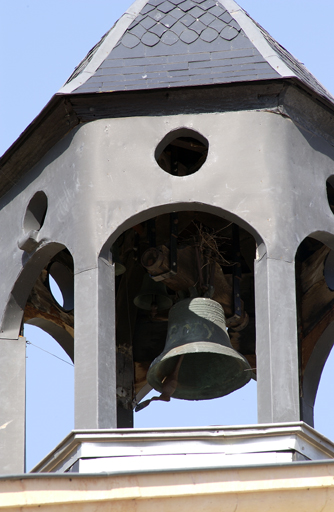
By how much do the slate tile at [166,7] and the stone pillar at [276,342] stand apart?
11.1 feet

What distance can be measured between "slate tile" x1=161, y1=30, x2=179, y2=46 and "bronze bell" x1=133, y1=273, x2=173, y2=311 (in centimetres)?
247

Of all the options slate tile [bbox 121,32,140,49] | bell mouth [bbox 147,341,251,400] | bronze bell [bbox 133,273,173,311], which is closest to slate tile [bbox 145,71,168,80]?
slate tile [bbox 121,32,140,49]

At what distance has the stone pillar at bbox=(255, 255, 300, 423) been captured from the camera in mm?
14250

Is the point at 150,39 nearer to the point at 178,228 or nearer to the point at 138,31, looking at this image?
the point at 138,31

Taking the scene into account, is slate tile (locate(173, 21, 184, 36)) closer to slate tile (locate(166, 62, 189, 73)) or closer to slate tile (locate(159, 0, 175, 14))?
slate tile (locate(159, 0, 175, 14))

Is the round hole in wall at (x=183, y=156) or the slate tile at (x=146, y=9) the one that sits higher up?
the slate tile at (x=146, y=9)

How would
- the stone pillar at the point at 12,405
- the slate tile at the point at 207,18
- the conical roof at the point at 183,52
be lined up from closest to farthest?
the stone pillar at the point at 12,405, the conical roof at the point at 183,52, the slate tile at the point at 207,18

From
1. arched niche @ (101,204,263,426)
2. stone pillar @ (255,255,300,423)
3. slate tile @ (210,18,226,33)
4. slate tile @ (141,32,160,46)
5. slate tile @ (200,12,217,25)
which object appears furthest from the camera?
slate tile @ (200,12,217,25)

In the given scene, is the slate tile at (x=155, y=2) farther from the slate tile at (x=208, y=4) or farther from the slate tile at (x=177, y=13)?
the slate tile at (x=208, y=4)

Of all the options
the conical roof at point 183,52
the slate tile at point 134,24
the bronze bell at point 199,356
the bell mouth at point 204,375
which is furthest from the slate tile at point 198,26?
the bell mouth at point 204,375

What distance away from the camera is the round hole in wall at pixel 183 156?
650 inches

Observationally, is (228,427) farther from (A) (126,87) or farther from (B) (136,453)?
(A) (126,87)

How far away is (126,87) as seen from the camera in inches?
622

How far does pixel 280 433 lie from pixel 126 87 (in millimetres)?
3910
